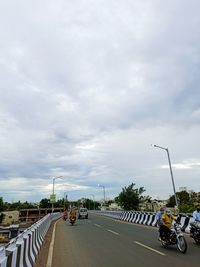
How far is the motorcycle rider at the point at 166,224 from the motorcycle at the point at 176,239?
0.42 feet

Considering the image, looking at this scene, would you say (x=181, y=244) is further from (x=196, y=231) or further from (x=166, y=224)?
(x=196, y=231)

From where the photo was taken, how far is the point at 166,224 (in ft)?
39.8

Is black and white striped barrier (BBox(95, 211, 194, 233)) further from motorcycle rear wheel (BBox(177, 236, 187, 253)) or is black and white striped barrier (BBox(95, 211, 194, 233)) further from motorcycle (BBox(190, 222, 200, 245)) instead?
motorcycle rear wheel (BBox(177, 236, 187, 253))

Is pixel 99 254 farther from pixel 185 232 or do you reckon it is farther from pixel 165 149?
pixel 165 149

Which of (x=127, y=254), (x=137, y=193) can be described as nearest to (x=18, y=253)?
(x=127, y=254)

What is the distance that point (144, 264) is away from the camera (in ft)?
29.7

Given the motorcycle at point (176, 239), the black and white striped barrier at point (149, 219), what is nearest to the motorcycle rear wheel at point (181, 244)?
the motorcycle at point (176, 239)

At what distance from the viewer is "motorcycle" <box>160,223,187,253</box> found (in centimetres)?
1098

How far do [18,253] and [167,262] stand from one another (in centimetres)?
480

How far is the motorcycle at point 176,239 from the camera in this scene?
36.0 ft

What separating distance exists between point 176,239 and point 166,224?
Answer: 27.8 inches

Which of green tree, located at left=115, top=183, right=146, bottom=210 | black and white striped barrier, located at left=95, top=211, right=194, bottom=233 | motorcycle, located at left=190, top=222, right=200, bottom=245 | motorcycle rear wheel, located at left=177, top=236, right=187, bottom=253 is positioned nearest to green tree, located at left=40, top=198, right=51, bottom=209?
green tree, located at left=115, top=183, right=146, bottom=210

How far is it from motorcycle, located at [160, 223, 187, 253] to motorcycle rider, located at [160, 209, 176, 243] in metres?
0.13

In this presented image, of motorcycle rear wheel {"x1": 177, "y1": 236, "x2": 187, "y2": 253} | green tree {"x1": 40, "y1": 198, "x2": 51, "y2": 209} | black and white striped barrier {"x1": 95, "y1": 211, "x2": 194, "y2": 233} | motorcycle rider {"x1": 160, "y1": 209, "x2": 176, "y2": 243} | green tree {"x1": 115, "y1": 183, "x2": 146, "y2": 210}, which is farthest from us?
green tree {"x1": 40, "y1": 198, "x2": 51, "y2": 209}
